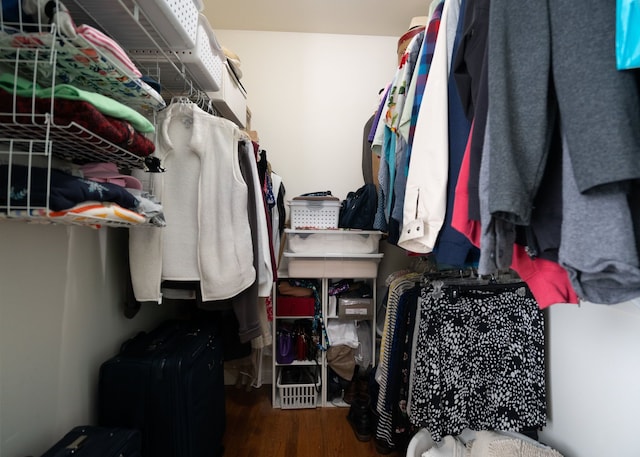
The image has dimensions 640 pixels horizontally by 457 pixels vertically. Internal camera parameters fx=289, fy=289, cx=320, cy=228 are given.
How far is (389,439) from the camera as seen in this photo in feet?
4.50

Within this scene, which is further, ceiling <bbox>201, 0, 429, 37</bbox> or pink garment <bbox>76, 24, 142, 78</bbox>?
ceiling <bbox>201, 0, 429, 37</bbox>

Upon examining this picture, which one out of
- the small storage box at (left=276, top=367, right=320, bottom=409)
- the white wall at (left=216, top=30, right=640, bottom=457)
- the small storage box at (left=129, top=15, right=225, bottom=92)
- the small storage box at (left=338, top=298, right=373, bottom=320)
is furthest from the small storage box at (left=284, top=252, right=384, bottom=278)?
the small storage box at (left=129, top=15, right=225, bottom=92)

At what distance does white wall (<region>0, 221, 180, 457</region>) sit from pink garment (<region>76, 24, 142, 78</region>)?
0.56m

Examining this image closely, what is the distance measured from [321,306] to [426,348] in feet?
2.51

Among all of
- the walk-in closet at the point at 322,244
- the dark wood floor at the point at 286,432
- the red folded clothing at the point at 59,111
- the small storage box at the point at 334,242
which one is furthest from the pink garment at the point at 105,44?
the dark wood floor at the point at 286,432

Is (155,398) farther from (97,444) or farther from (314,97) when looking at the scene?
(314,97)

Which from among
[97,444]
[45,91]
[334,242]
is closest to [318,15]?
[334,242]

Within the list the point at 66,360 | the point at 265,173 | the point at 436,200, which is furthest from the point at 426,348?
the point at 66,360

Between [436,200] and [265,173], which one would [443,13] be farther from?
[265,173]

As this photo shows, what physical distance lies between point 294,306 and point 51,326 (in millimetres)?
1118

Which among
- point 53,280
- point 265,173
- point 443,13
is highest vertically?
point 443,13

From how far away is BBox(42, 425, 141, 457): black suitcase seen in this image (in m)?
0.80

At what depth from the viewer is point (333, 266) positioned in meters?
1.71

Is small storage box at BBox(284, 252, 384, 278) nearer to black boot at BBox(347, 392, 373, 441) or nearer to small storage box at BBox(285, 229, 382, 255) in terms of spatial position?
small storage box at BBox(285, 229, 382, 255)
